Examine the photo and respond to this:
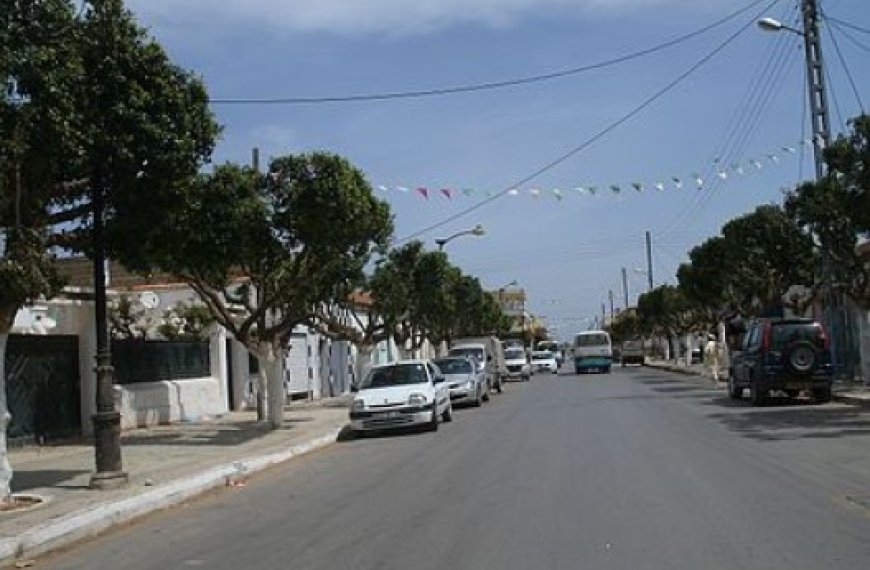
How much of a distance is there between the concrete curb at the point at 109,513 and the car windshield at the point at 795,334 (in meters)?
14.0

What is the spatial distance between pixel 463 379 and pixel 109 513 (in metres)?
21.4

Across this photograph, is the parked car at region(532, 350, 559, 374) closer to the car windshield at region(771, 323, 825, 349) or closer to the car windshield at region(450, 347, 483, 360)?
the car windshield at region(450, 347, 483, 360)

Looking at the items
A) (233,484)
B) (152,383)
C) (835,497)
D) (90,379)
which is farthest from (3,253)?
(152,383)

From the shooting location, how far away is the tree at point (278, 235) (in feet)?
Answer: 71.9

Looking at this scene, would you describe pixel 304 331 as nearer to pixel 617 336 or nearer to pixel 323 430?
pixel 323 430

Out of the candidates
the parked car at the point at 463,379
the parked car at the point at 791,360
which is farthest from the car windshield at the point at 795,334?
the parked car at the point at 463,379

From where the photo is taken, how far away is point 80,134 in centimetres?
1288

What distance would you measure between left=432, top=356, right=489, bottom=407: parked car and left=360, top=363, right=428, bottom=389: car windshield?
268 inches

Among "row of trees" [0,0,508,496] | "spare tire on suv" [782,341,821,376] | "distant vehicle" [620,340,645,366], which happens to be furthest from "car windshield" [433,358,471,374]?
"distant vehicle" [620,340,645,366]

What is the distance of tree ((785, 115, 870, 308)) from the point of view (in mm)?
23078

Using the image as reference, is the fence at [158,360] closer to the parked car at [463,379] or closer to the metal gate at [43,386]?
the metal gate at [43,386]

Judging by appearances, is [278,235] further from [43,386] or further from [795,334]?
[795,334]

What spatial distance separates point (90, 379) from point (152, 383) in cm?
320

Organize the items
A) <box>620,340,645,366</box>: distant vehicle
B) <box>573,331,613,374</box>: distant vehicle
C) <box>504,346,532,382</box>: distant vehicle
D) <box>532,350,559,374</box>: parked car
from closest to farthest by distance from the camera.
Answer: <box>504,346,532,382</box>: distant vehicle → <box>573,331,613,374</box>: distant vehicle → <box>532,350,559,374</box>: parked car → <box>620,340,645,366</box>: distant vehicle
